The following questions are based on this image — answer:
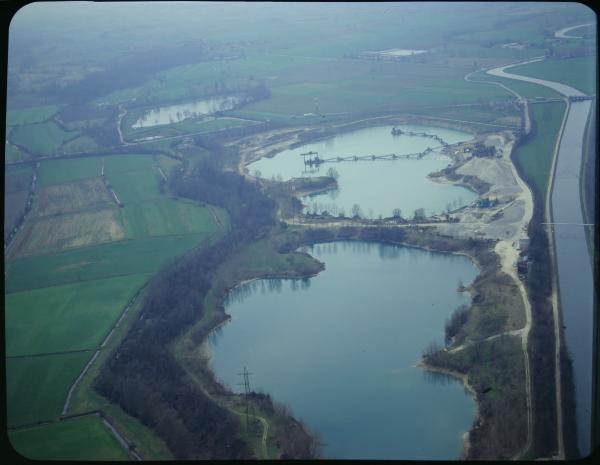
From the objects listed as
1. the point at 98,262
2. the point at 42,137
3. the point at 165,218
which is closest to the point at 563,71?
the point at 165,218

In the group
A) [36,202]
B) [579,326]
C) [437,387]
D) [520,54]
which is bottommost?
[437,387]

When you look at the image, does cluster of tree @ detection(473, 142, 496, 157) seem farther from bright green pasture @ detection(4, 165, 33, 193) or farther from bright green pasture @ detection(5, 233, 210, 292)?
bright green pasture @ detection(4, 165, 33, 193)

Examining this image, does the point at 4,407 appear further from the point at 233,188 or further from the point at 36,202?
the point at 233,188

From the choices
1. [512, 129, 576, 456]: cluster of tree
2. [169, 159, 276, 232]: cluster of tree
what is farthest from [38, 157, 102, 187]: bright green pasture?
[512, 129, 576, 456]: cluster of tree

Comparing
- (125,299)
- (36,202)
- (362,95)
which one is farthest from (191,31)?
(125,299)

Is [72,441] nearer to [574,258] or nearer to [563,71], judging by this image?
[574,258]

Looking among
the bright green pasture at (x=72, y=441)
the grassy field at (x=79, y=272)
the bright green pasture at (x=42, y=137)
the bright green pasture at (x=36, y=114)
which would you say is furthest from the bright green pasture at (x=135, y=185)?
the bright green pasture at (x=72, y=441)
